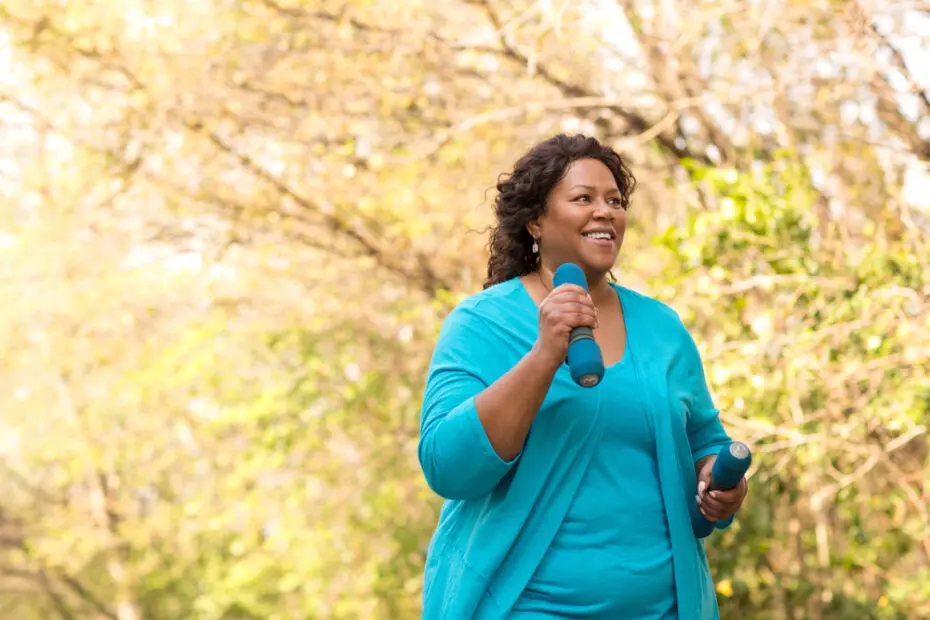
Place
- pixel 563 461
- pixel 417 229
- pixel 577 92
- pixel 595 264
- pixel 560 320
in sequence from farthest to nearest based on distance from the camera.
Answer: pixel 417 229 → pixel 577 92 → pixel 595 264 → pixel 563 461 → pixel 560 320

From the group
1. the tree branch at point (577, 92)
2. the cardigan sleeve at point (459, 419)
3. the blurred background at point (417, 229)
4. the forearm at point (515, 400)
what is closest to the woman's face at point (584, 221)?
the cardigan sleeve at point (459, 419)

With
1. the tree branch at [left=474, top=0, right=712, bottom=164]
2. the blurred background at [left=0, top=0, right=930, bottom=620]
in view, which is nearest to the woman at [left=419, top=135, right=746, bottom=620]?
the blurred background at [left=0, top=0, right=930, bottom=620]

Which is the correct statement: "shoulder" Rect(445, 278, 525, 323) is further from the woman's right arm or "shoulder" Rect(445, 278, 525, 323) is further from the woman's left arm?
the woman's left arm

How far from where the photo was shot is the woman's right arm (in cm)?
A: 230

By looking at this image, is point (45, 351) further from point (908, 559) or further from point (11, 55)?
point (908, 559)

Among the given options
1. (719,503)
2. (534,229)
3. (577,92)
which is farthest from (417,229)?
(719,503)

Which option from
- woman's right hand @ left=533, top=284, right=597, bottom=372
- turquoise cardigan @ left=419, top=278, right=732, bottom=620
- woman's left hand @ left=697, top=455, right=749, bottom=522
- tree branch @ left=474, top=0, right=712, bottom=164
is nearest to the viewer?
woman's right hand @ left=533, top=284, right=597, bottom=372

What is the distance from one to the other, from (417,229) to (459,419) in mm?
6096

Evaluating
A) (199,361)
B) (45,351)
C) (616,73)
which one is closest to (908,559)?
(616,73)

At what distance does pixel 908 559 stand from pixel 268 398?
513 centimetres

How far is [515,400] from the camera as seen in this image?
2.31 metres

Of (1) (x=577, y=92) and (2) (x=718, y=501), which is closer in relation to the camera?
(2) (x=718, y=501)

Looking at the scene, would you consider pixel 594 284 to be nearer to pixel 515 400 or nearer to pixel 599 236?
pixel 599 236

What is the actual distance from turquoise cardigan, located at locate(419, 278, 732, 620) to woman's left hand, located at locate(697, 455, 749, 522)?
29 mm
